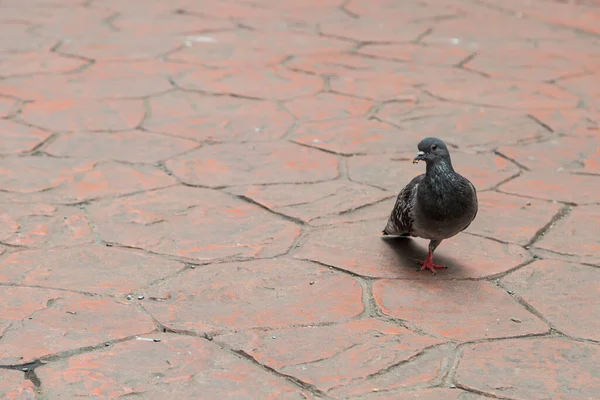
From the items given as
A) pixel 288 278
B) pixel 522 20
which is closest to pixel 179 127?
pixel 288 278

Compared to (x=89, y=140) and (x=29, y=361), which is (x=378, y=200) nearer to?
(x=89, y=140)

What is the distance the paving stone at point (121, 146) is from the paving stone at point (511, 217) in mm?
2090

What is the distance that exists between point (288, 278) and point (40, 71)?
4.08 meters

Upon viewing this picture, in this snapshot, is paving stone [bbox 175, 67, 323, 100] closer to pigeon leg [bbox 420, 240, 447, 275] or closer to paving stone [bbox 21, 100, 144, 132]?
paving stone [bbox 21, 100, 144, 132]

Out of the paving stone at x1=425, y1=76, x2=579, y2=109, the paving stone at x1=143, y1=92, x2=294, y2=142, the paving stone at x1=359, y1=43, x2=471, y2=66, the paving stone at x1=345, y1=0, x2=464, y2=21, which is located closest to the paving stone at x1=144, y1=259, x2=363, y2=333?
the paving stone at x1=143, y1=92, x2=294, y2=142

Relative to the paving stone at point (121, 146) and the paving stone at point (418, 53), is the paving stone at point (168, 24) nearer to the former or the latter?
the paving stone at point (418, 53)

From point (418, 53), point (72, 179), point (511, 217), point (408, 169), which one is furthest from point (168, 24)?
point (511, 217)

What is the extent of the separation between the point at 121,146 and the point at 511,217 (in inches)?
105

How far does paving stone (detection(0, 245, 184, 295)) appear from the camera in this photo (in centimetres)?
456

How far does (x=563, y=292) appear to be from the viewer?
4664 millimetres

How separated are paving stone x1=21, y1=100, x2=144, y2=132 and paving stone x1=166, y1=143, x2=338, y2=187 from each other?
31.3 inches

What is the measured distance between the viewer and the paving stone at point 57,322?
156 inches

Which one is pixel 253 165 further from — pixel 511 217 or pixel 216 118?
pixel 511 217

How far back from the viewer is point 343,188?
5.87m
